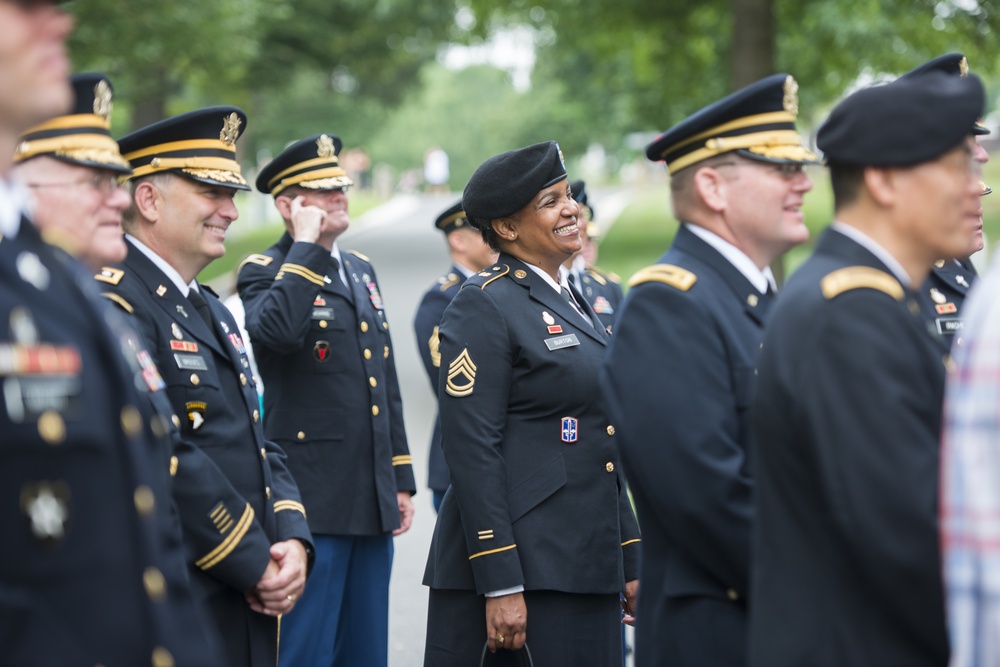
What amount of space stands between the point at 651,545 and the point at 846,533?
3.16ft

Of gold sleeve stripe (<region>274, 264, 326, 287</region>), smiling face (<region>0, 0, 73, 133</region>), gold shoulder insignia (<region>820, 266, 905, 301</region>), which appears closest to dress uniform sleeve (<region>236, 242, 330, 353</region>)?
gold sleeve stripe (<region>274, 264, 326, 287</region>)

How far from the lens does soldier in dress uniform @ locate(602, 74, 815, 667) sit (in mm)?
3328

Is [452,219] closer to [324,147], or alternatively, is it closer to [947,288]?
[324,147]

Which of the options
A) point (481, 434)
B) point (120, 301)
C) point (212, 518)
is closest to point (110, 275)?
point (120, 301)

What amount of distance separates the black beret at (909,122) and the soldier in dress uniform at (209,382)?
2.19 m

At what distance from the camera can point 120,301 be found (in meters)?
4.11

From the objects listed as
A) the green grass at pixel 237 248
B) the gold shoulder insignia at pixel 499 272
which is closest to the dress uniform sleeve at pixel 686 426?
the gold shoulder insignia at pixel 499 272

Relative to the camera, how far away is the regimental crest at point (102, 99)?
144 inches

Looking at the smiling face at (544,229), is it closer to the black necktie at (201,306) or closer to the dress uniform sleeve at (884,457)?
the black necktie at (201,306)

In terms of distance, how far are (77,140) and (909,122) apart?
2032mm

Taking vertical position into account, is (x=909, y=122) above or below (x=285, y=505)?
above

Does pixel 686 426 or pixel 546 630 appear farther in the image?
pixel 546 630

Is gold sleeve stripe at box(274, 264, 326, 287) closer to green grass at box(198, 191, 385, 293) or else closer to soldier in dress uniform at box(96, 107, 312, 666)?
soldier in dress uniform at box(96, 107, 312, 666)

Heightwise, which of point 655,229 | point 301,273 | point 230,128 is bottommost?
point 301,273
